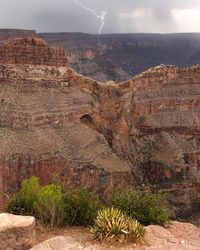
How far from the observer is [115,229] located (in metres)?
13.3

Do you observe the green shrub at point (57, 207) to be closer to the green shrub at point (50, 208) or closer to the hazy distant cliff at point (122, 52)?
the green shrub at point (50, 208)

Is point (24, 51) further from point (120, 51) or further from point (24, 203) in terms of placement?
point (120, 51)

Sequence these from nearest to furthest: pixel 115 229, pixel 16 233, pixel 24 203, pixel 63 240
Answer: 1. pixel 16 233
2. pixel 63 240
3. pixel 115 229
4. pixel 24 203

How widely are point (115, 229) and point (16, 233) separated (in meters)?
2.60

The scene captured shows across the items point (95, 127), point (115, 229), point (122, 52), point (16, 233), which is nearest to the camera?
point (16, 233)

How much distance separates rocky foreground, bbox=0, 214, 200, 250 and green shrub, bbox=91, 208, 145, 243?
0.65 feet

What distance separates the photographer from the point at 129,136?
47.0 m

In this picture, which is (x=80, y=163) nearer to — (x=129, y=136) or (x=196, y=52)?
(x=129, y=136)

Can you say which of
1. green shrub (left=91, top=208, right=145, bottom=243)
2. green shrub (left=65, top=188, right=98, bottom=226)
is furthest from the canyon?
green shrub (left=91, top=208, right=145, bottom=243)

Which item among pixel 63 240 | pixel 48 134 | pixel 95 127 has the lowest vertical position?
pixel 63 240

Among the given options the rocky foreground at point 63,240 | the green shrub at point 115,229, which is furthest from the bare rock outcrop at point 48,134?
the green shrub at point 115,229

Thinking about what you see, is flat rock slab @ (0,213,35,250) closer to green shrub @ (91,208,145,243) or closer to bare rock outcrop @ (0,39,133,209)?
green shrub @ (91,208,145,243)

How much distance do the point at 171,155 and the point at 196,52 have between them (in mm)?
98612

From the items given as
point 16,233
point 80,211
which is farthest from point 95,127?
point 16,233
